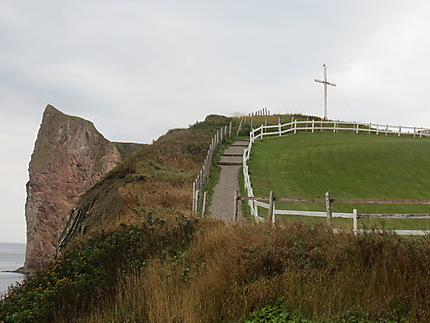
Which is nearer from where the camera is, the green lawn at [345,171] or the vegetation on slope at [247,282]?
the vegetation on slope at [247,282]

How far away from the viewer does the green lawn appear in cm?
2036

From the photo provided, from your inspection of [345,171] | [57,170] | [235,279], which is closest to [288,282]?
[235,279]

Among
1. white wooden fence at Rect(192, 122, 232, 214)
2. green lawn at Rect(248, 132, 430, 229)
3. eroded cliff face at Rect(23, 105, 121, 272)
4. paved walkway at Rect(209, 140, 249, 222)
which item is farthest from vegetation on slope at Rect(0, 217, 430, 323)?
eroded cliff face at Rect(23, 105, 121, 272)

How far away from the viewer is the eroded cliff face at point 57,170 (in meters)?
72.8

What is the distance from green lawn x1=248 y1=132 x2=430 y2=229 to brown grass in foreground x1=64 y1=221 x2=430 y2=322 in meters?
8.75

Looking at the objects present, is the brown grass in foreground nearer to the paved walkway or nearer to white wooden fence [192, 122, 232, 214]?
the paved walkway

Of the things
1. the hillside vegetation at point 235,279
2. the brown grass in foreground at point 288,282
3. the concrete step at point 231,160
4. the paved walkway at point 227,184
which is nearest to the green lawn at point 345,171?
the concrete step at point 231,160

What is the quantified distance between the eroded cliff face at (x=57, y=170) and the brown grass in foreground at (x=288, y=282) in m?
66.9

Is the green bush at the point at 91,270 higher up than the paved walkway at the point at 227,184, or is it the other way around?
the paved walkway at the point at 227,184

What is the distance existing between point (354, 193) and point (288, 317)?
15332 mm

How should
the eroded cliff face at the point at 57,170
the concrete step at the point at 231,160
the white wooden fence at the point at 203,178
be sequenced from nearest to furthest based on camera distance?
1. the white wooden fence at the point at 203,178
2. the concrete step at the point at 231,160
3. the eroded cliff face at the point at 57,170

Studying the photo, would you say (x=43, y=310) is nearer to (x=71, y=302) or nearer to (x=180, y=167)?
(x=71, y=302)

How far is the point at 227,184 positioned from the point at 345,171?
7106mm

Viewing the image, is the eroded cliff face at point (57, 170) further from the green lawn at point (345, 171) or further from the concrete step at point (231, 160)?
the green lawn at point (345, 171)
